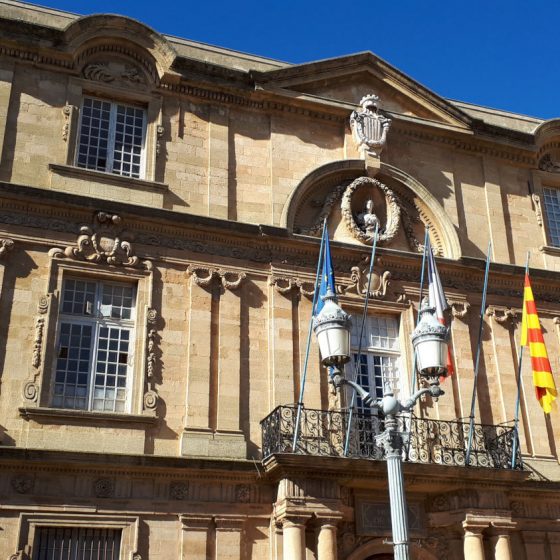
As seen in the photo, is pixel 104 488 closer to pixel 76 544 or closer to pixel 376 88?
pixel 76 544

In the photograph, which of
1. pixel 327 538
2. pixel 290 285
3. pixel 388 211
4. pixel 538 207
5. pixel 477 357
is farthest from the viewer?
pixel 538 207

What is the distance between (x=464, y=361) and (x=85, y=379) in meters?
7.02

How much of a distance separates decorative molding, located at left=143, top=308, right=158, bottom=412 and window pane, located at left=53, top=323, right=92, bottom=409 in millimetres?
949

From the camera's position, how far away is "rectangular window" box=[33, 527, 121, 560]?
35.7 feet

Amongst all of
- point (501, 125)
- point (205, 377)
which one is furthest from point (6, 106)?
point (501, 125)

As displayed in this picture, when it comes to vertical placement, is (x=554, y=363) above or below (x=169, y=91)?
below

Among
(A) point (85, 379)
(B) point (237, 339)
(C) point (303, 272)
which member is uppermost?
(C) point (303, 272)

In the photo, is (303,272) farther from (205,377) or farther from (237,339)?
(205,377)

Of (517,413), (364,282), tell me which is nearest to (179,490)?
(364,282)

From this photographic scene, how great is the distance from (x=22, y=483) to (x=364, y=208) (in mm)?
8277

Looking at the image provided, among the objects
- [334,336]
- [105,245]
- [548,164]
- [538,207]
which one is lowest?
[334,336]

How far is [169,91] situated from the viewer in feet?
48.4

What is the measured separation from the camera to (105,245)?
13031mm

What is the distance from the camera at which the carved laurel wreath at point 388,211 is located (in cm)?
1502
